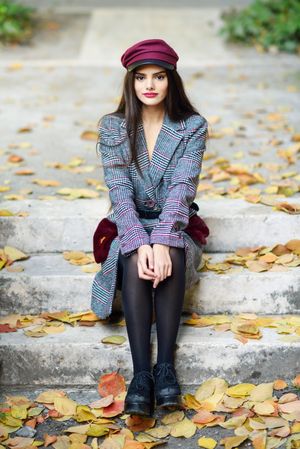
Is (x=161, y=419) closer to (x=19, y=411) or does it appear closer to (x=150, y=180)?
(x=19, y=411)

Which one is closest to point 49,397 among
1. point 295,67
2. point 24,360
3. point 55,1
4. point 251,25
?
point 24,360

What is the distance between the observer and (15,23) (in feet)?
34.1

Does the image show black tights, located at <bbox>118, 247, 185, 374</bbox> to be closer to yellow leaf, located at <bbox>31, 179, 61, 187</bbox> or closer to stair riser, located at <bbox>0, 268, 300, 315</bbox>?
stair riser, located at <bbox>0, 268, 300, 315</bbox>

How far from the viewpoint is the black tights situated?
148 inches

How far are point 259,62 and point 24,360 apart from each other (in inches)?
243

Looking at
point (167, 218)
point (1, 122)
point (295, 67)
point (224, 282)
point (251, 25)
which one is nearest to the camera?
point (167, 218)

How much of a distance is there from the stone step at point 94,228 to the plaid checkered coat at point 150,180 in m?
0.46

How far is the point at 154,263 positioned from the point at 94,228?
101cm

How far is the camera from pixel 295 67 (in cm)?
899

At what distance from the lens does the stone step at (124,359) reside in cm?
392

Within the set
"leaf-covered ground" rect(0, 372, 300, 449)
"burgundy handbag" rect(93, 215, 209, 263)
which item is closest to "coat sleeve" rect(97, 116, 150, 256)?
"burgundy handbag" rect(93, 215, 209, 263)

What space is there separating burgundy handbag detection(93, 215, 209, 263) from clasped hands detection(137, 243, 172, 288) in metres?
0.34

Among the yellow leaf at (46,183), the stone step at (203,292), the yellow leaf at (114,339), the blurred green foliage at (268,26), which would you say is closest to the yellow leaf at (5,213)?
the stone step at (203,292)

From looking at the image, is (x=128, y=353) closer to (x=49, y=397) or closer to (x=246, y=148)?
(x=49, y=397)
